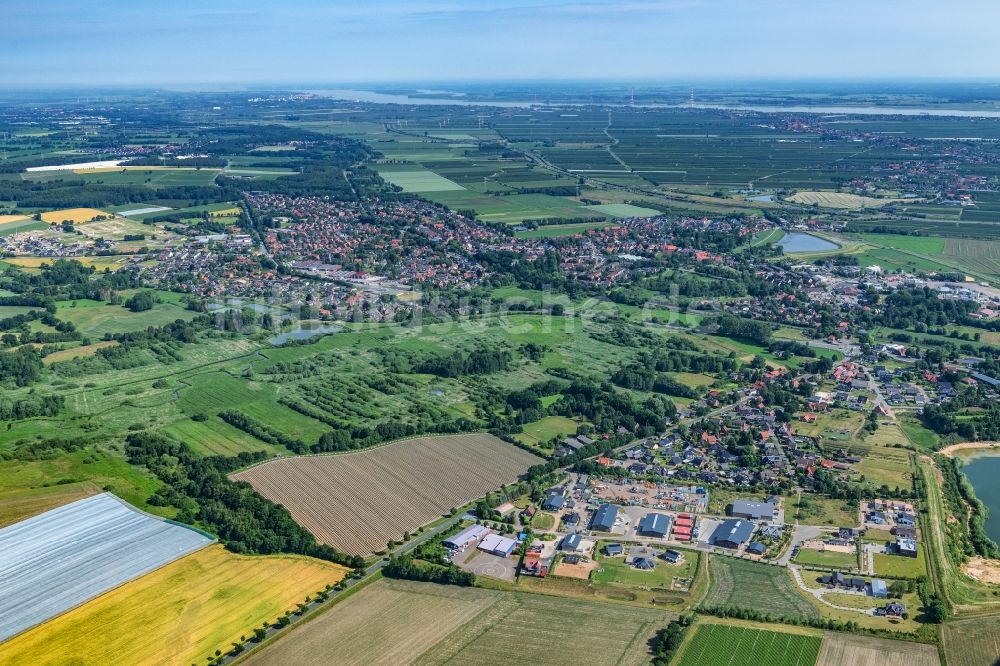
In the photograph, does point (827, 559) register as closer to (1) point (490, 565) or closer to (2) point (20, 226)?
(1) point (490, 565)

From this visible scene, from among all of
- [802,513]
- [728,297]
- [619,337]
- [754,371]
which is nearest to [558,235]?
[728,297]

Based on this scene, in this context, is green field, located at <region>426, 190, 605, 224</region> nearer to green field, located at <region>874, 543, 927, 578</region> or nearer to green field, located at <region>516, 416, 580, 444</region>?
green field, located at <region>516, 416, 580, 444</region>

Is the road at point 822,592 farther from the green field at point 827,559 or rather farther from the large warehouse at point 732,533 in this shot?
the large warehouse at point 732,533

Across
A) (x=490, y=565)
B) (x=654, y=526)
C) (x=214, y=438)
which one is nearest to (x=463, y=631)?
(x=490, y=565)

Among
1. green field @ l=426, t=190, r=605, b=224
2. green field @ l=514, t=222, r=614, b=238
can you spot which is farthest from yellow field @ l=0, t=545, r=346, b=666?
green field @ l=426, t=190, r=605, b=224

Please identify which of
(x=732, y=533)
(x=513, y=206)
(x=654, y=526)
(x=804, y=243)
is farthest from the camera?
(x=513, y=206)

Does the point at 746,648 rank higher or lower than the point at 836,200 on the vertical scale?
lower

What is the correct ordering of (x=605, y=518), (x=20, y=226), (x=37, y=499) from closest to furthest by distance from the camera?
(x=605, y=518)
(x=37, y=499)
(x=20, y=226)

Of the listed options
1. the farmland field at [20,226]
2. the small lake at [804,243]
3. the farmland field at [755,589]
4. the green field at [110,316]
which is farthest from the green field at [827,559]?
the farmland field at [20,226]
